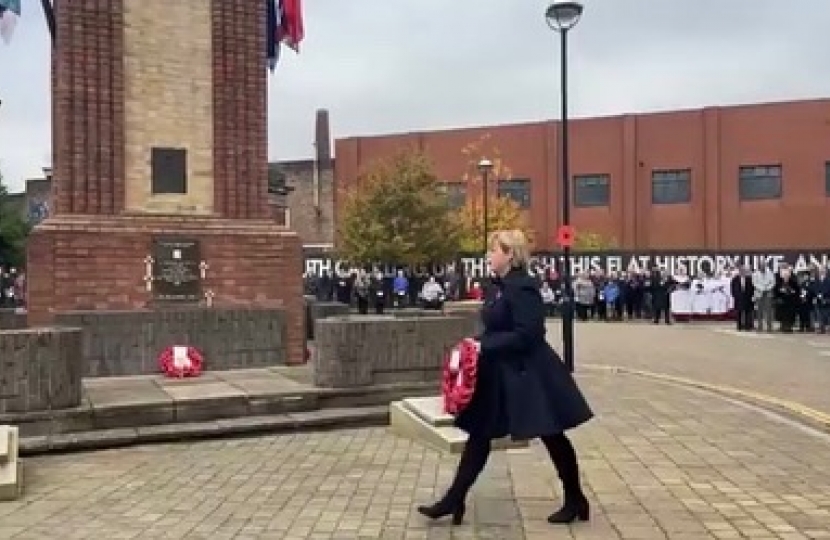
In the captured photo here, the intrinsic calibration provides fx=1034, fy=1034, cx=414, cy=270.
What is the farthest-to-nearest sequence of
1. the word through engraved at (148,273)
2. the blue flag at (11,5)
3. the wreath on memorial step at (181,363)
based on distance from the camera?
the blue flag at (11,5), the word through engraved at (148,273), the wreath on memorial step at (181,363)

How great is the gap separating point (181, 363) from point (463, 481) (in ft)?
18.7

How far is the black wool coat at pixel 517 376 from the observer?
6020mm

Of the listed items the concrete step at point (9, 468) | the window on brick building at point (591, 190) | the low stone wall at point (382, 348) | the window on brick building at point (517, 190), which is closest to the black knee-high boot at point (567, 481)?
the concrete step at point (9, 468)

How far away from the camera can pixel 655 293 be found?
102 feet

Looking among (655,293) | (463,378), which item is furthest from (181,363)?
(655,293)

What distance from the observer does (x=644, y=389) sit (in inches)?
513

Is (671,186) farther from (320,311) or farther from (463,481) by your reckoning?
(463,481)

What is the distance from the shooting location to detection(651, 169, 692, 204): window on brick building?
51.8 meters

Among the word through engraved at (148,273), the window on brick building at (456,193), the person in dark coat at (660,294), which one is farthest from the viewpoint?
the window on brick building at (456,193)

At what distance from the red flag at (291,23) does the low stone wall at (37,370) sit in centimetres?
708

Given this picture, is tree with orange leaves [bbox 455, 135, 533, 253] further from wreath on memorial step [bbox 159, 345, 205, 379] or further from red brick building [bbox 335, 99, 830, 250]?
wreath on memorial step [bbox 159, 345, 205, 379]

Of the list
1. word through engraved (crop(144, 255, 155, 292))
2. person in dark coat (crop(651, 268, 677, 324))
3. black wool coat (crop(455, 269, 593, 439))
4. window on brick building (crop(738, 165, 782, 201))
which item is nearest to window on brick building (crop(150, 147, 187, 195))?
word through engraved (crop(144, 255, 155, 292))

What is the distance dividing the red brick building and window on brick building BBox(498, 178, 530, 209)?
6cm

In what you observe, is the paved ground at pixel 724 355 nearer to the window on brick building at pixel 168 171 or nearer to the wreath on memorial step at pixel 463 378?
the wreath on memorial step at pixel 463 378
